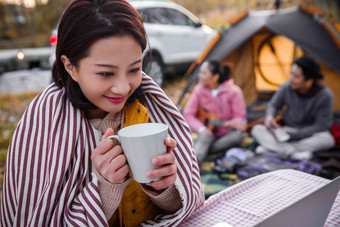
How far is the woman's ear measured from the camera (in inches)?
35.2

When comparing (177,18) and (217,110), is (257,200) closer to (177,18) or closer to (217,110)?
(217,110)

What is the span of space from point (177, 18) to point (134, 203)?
5.20 m

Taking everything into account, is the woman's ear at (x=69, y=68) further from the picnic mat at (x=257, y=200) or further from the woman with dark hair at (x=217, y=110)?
the woman with dark hair at (x=217, y=110)

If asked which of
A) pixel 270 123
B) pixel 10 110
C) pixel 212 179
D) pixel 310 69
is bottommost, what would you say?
pixel 10 110

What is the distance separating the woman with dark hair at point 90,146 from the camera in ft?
2.64

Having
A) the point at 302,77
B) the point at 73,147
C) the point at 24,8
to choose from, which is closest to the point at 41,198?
the point at 73,147

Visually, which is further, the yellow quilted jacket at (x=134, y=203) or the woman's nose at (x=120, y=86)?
the yellow quilted jacket at (x=134, y=203)

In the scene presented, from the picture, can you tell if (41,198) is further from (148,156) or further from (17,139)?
(148,156)

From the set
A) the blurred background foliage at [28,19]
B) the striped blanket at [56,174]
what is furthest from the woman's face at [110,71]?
the blurred background foliage at [28,19]

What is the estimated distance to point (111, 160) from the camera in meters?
0.74

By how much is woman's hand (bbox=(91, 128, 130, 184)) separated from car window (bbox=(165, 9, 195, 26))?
5.12 meters

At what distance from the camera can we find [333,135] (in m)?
3.08

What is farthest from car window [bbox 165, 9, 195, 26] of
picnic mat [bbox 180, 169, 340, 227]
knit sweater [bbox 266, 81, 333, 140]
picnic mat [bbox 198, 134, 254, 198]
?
picnic mat [bbox 180, 169, 340, 227]

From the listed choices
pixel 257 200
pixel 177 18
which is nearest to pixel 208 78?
pixel 257 200
